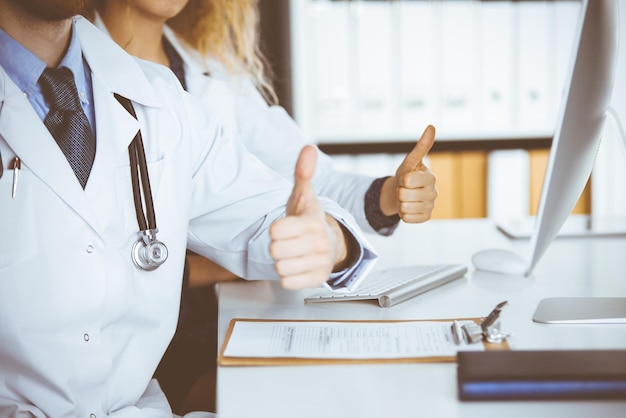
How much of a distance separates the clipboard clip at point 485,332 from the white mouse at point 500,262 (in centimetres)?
40

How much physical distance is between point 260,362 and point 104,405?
0.96ft

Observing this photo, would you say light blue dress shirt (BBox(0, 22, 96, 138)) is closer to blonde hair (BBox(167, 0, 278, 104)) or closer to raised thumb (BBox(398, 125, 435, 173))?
raised thumb (BBox(398, 125, 435, 173))

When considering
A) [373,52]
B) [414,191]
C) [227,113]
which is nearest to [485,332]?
[414,191]

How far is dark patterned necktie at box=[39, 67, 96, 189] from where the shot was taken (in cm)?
106

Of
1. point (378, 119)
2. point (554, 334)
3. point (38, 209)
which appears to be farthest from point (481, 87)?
point (38, 209)

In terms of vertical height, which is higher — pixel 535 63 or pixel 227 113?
pixel 535 63

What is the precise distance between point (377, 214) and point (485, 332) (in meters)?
0.68

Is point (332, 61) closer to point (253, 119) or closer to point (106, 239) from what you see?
point (253, 119)

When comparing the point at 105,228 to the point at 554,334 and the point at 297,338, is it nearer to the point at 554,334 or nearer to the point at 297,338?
the point at 297,338

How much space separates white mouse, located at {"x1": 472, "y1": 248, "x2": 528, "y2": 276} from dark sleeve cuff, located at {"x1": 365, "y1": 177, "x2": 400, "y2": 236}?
9.8 inches

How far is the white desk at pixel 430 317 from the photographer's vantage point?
2.48 ft

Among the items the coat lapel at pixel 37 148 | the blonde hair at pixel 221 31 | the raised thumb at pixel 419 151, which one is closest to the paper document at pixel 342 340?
the coat lapel at pixel 37 148

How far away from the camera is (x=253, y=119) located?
6.04 feet

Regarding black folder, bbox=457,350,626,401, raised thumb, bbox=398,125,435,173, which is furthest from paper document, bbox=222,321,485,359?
raised thumb, bbox=398,125,435,173
